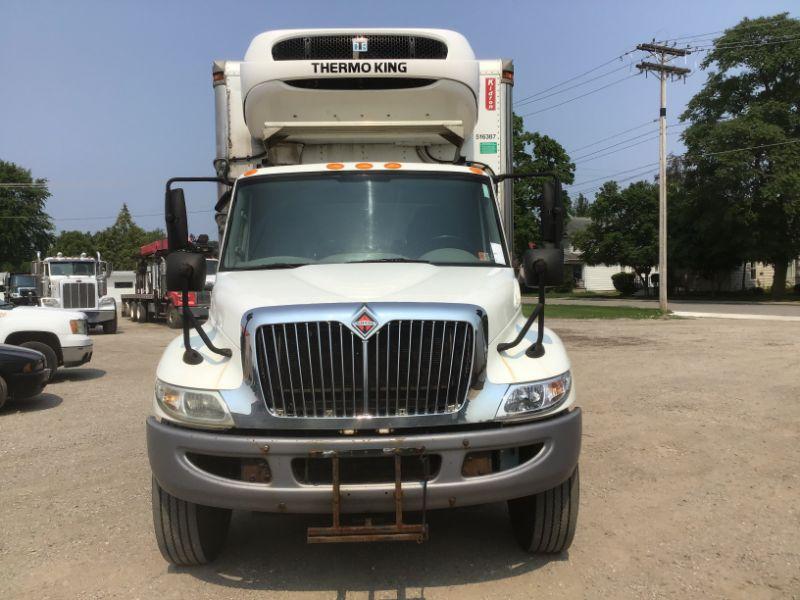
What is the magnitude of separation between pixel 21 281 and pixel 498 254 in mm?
39068

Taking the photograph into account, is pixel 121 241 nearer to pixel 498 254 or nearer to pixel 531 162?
pixel 531 162

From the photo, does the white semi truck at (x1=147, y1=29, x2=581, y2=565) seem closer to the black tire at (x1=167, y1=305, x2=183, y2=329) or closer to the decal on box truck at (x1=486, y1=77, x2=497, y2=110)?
the decal on box truck at (x1=486, y1=77, x2=497, y2=110)

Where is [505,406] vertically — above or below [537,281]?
below

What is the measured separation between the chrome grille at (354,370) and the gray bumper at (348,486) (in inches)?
6.3

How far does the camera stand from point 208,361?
3926 mm

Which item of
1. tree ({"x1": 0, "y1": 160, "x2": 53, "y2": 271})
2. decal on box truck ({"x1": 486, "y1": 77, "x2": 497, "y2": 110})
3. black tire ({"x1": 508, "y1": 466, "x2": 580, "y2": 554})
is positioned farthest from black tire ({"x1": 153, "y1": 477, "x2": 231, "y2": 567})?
tree ({"x1": 0, "y1": 160, "x2": 53, "y2": 271})

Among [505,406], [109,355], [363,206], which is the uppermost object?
[363,206]

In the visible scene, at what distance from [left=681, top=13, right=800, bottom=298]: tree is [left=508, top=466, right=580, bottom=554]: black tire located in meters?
38.2

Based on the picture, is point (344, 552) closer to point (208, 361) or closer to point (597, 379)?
point (208, 361)

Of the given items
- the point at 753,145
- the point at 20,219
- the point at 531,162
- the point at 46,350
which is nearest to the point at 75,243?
the point at 20,219

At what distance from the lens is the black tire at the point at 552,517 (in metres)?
4.01

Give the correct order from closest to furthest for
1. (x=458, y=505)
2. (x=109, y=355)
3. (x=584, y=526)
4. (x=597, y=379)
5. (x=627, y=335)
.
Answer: (x=458, y=505), (x=584, y=526), (x=597, y=379), (x=109, y=355), (x=627, y=335)

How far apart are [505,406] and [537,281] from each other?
1.05 m

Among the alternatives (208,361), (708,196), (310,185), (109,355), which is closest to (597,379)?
Answer: (310,185)
